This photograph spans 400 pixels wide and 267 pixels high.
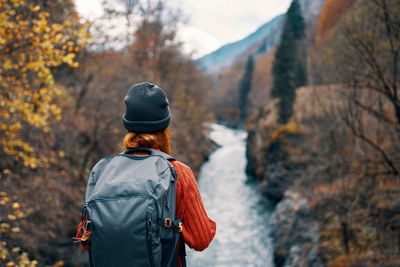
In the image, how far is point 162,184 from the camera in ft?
5.17

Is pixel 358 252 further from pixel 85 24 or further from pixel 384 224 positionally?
pixel 85 24

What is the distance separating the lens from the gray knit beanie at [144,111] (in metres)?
1.75

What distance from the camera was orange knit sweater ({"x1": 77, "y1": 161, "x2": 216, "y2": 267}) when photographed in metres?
1.70

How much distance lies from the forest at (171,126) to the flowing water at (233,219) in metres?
1.05

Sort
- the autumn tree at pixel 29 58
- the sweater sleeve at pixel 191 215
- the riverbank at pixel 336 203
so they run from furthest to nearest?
1. the riverbank at pixel 336 203
2. the autumn tree at pixel 29 58
3. the sweater sleeve at pixel 191 215

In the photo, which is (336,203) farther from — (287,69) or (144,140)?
(287,69)

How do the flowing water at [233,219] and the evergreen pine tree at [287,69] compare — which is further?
the evergreen pine tree at [287,69]

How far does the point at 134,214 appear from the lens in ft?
4.96

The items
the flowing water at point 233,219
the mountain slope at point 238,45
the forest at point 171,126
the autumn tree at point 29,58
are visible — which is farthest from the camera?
the mountain slope at point 238,45

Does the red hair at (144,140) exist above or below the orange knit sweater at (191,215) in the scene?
above

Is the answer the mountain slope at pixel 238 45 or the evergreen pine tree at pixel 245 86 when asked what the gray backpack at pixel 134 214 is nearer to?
the mountain slope at pixel 238 45

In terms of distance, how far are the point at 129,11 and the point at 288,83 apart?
15.0 m

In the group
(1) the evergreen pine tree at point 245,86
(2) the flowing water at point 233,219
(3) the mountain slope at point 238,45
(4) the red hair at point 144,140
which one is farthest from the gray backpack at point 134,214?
(1) the evergreen pine tree at point 245,86

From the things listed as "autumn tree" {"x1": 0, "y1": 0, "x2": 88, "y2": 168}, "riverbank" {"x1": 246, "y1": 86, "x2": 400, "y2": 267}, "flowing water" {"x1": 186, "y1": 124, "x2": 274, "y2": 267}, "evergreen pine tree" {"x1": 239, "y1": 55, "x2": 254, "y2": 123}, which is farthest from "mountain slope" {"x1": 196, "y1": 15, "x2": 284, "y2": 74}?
"evergreen pine tree" {"x1": 239, "y1": 55, "x2": 254, "y2": 123}
